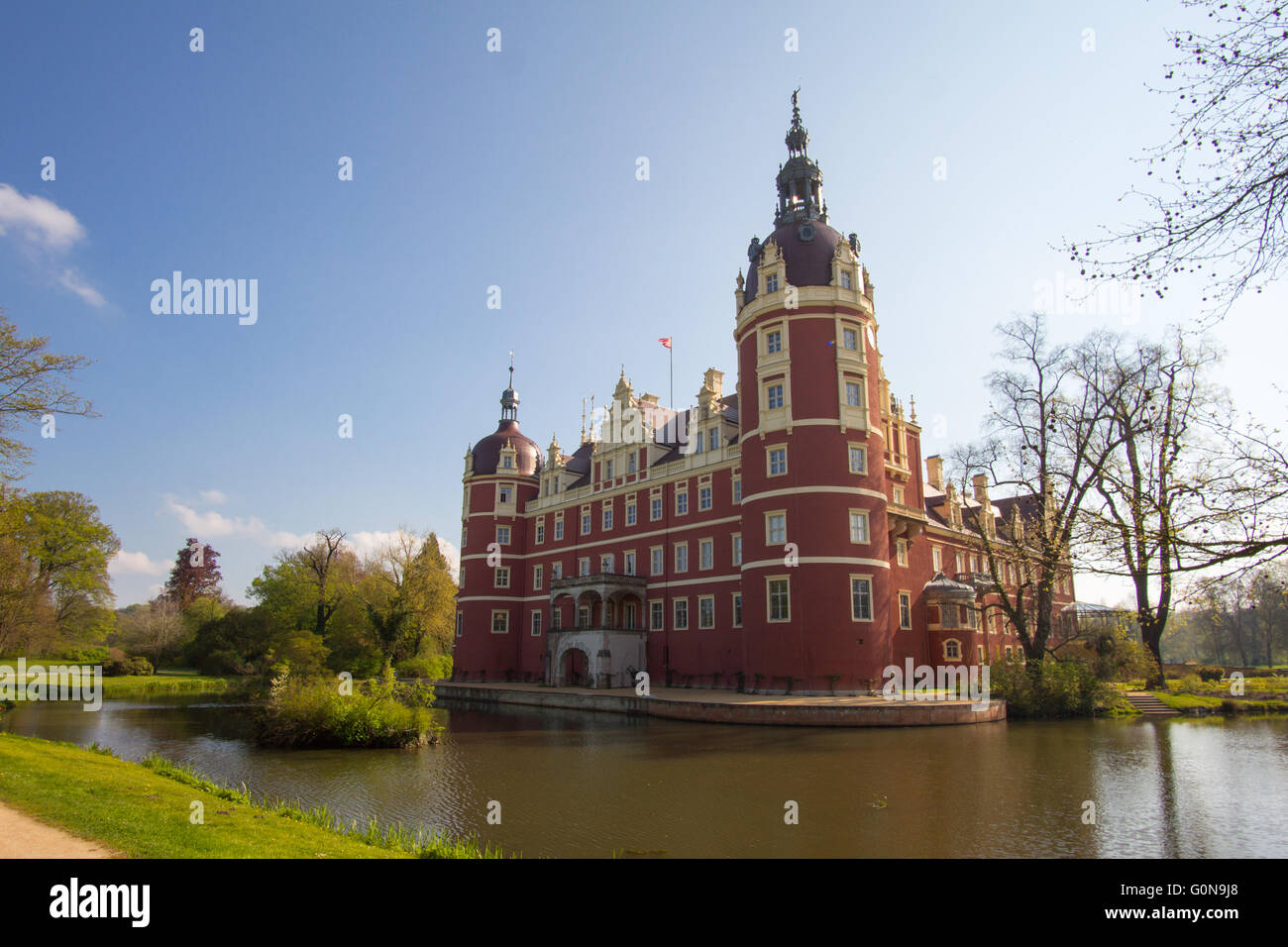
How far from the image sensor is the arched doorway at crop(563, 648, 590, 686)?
41.7 m

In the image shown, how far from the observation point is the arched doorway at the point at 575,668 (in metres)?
41.7

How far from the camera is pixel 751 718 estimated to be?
83.9 ft

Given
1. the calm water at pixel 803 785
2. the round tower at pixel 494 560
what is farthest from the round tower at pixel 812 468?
the round tower at pixel 494 560

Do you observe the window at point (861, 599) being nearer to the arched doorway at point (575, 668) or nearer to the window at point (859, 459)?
the window at point (859, 459)

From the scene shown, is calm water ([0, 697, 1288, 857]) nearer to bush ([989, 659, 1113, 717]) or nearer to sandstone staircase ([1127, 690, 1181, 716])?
bush ([989, 659, 1113, 717])

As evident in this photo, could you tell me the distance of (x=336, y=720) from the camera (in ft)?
70.0

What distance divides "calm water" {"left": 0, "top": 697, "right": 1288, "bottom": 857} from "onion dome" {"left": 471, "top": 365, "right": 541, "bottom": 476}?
27968 millimetres

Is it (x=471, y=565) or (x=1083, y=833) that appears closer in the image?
(x=1083, y=833)

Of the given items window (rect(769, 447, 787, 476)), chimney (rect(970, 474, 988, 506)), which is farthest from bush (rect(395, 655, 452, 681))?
chimney (rect(970, 474, 988, 506))

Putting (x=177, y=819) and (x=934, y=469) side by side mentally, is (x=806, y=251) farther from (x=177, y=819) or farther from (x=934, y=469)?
(x=177, y=819)

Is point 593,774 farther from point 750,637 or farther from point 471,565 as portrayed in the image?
point 471,565

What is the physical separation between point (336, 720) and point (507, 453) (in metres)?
32.0
